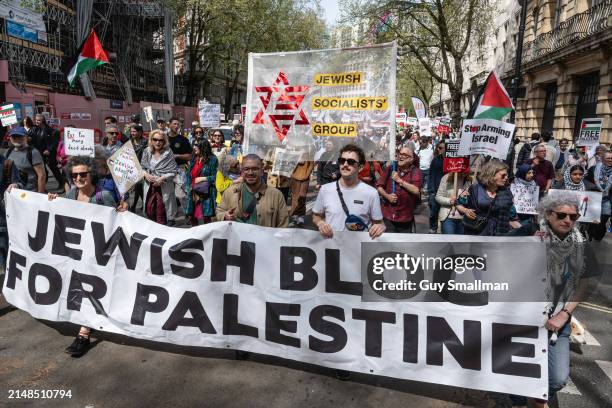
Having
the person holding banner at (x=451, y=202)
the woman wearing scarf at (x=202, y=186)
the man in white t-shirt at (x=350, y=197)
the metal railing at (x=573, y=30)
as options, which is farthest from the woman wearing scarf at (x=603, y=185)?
the metal railing at (x=573, y=30)

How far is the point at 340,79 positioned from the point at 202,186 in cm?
305

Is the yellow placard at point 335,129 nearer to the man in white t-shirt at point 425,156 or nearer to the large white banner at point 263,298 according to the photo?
the large white banner at point 263,298

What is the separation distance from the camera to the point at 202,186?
702 centimetres

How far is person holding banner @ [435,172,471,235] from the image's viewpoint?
5.74 metres

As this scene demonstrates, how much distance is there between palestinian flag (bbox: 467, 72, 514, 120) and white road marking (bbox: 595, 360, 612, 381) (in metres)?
3.04

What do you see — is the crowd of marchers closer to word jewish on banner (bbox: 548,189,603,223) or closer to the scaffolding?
word jewish on banner (bbox: 548,189,603,223)

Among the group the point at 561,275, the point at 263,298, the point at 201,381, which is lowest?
the point at 201,381

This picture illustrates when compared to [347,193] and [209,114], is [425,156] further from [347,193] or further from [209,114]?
[347,193]

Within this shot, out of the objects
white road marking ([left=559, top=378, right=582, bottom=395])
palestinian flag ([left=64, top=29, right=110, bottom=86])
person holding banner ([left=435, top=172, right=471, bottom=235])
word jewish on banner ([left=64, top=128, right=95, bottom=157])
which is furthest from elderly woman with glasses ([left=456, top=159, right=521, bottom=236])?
palestinian flag ([left=64, top=29, right=110, bottom=86])

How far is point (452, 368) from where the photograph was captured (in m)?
3.33

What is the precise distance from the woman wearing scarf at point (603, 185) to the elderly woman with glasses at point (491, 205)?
4247mm

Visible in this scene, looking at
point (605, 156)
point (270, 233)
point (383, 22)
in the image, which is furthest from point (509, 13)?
point (270, 233)

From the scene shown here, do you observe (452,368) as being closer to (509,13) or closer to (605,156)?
(605,156)

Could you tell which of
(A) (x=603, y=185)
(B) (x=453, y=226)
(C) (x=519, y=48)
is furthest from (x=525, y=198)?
(C) (x=519, y=48)
